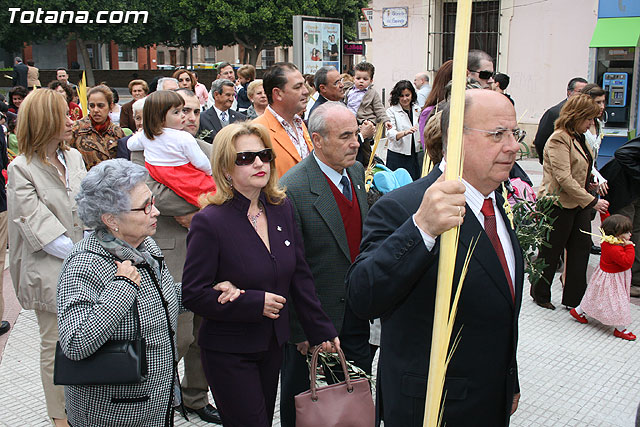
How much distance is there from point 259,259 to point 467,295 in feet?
4.00

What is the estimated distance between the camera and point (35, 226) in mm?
3549

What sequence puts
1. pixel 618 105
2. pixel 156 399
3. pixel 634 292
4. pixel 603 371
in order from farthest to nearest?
pixel 618 105, pixel 634 292, pixel 603 371, pixel 156 399

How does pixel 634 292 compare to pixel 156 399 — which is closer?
pixel 156 399

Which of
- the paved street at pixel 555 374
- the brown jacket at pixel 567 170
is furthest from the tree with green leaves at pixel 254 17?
the brown jacket at pixel 567 170

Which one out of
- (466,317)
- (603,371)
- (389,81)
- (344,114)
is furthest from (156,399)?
(389,81)

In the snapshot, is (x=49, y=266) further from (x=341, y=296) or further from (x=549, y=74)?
(x=549, y=74)

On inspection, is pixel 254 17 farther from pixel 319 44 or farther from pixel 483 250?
pixel 483 250

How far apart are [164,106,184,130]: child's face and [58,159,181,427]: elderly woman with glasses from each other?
4.50ft

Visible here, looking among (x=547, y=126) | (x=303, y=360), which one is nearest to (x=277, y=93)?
(x=303, y=360)

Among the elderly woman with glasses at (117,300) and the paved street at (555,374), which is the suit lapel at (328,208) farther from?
the paved street at (555,374)

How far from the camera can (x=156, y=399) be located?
272 cm

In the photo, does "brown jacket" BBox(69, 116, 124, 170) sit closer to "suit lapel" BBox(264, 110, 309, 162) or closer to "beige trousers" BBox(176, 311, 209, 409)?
"suit lapel" BBox(264, 110, 309, 162)

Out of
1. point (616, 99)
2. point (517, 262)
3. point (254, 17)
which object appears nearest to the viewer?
point (517, 262)

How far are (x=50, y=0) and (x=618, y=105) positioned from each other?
1504 inches
